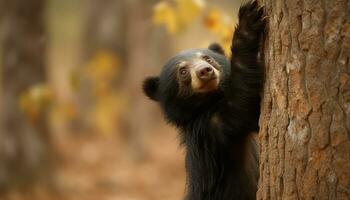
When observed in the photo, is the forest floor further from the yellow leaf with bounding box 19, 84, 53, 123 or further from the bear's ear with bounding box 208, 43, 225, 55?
the bear's ear with bounding box 208, 43, 225, 55

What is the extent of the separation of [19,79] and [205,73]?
5.70 metres

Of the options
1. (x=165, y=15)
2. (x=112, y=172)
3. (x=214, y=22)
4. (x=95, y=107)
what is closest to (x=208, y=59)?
(x=165, y=15)

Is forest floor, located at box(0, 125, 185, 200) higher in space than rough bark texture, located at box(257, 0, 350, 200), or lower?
higher

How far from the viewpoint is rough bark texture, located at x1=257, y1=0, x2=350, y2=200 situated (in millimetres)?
3373

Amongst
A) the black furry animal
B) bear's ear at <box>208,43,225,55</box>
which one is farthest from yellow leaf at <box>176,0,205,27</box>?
the black furry animal

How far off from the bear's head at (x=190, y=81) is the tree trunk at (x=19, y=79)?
4.83 metres

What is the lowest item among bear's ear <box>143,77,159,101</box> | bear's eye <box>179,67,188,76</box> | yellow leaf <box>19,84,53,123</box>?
bear's eye <box>179,67,188,76</box>

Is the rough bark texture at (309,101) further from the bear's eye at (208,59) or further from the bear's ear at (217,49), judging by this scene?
the bear's ear at (217,49)

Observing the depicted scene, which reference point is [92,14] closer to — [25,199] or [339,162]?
[25,199]

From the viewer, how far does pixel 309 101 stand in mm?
3463

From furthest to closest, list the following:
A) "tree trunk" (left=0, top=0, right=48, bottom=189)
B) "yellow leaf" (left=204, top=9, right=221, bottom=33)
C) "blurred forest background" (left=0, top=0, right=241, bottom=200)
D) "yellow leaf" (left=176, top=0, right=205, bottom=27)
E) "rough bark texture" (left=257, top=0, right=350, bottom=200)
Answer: "tree trunk" (left=0, top=0, right=48, bottom=189)
"blurred forest background" (left=0, top=0, right=241, bottom=200)
"yellow leaf" (left=204, top=9, right=221, bottom=33)
"yellow leaf" (left=176, top=0, right=205, bottom=27)
"rough bark texture" (left=257, top=0, right=350, bottom=200)

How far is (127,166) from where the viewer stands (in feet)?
41.9

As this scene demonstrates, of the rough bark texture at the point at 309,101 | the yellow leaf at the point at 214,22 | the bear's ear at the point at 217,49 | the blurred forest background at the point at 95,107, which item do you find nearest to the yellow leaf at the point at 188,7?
the blurred forest background at the point at 95,107

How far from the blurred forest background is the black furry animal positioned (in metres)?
0.94
